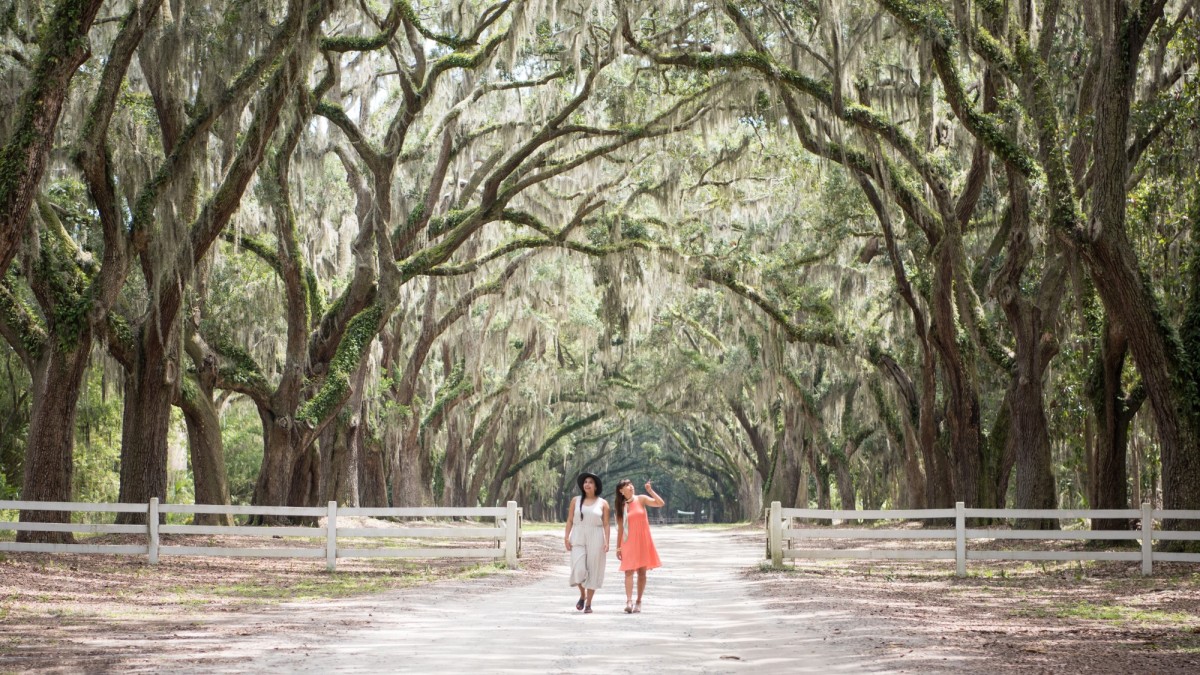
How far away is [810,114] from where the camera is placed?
1670 centimetres

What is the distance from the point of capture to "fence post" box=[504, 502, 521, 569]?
589 inches

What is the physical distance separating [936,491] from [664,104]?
9.16 meters

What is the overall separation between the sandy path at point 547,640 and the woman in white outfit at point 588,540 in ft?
0.76

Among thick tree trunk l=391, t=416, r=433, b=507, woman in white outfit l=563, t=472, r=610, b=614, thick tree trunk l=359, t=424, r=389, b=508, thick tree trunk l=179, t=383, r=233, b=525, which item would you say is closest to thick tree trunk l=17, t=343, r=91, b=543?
thick tree trunk l=179, t=383, r=233, b=525

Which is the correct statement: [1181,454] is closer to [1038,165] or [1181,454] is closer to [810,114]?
[1038,165]

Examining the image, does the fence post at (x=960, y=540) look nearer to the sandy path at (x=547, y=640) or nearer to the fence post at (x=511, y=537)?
the sandy path at (x=547, y=640)

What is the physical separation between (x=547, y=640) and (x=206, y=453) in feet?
42.1

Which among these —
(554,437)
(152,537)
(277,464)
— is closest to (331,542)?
(152,537)

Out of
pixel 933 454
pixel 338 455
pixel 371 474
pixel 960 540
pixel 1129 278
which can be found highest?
pixel 1129 278

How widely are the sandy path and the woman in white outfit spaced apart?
0.23 meters

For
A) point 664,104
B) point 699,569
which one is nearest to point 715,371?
point 664,104

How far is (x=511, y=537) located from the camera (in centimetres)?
1504

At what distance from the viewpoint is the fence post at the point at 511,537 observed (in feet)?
49.0

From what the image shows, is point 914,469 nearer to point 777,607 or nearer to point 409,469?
point 409,469
